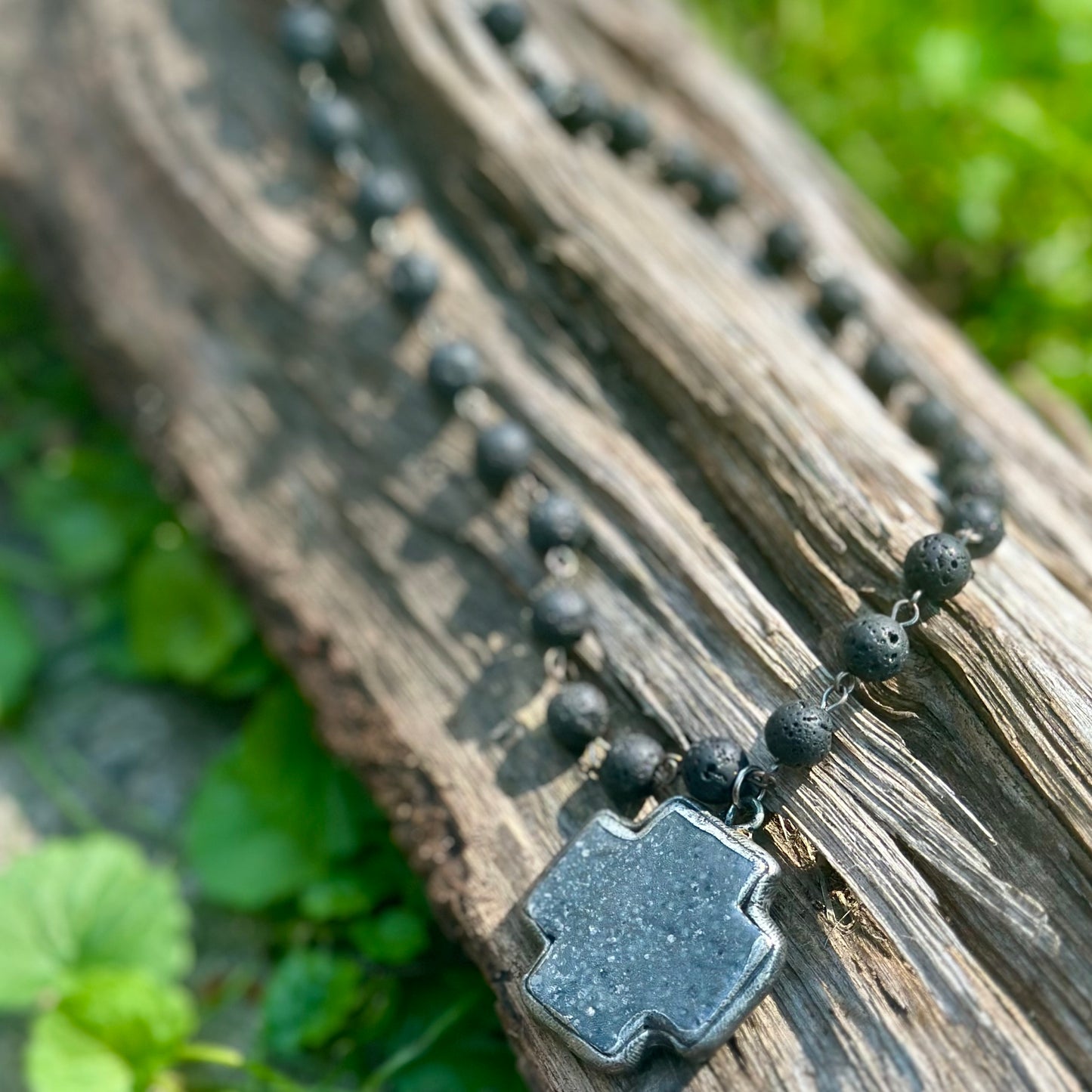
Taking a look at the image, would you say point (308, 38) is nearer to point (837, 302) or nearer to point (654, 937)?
point (837, 302)

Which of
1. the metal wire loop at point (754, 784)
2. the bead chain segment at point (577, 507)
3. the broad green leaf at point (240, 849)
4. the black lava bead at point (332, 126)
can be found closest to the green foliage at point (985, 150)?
the bead chain segment at point (577, 507)

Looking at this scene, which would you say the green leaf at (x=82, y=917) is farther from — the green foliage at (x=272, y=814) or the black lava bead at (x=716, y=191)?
the black lava bead at (x=716, y=191)

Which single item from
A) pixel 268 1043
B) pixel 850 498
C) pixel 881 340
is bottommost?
pixel 268 1043

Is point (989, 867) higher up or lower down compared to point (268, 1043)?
higher up

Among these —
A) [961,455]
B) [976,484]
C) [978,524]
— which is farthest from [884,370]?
[978,524]

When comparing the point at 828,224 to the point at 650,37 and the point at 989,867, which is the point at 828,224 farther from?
the point at 989,867

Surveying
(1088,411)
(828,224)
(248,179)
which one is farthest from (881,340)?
(248,179)

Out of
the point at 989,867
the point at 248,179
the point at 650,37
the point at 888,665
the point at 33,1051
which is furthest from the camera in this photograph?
the point at 650,37
